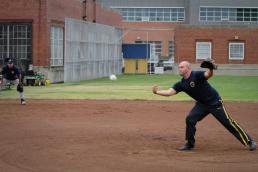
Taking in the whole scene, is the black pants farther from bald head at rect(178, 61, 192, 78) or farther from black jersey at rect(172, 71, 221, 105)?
bald head at rect(178, 61, 192, 78)

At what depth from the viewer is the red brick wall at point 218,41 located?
6069 centimetres

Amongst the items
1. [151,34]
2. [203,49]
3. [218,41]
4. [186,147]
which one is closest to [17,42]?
[203,49]

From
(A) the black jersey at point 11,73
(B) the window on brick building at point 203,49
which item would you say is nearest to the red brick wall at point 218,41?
(B) the window on brick building at point 203,49

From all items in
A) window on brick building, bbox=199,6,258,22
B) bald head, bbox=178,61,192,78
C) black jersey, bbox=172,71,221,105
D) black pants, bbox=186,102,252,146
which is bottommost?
black pants, bbox=186,102,252,146

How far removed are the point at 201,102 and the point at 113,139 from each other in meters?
2.47

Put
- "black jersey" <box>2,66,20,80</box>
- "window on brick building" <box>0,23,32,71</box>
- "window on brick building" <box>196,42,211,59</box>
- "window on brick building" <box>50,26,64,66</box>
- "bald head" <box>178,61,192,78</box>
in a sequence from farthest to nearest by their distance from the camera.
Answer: "window on brick building" <box>196,42,211,59</box> < "window on brick building" <box>50,26,64,66</box> < "window on brick building" <box>0,23,32,71</box> < "black jersey" <box>2,66,20,80</box> < "bald head" <box>178,61,192,78</box>

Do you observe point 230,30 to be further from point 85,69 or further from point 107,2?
point 107,2

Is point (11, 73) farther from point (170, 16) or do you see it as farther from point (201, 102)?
point (170, 16)

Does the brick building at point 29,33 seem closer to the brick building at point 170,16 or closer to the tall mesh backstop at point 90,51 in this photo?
the tall mesh backstop at point 90,51

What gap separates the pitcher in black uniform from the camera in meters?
12.1

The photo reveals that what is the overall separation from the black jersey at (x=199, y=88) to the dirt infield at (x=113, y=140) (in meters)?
1.04

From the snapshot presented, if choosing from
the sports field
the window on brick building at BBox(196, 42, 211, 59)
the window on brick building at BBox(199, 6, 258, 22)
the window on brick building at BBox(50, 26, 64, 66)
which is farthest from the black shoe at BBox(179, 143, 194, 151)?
the window on brick building at BBox(199, 6, 258, 22)

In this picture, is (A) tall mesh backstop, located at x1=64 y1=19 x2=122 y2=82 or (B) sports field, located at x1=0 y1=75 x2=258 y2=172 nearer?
(B) sports field, located at x1=0 y1=75 x2=258 y2=172

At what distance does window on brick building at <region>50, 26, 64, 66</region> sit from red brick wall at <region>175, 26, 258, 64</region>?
18549 mm
